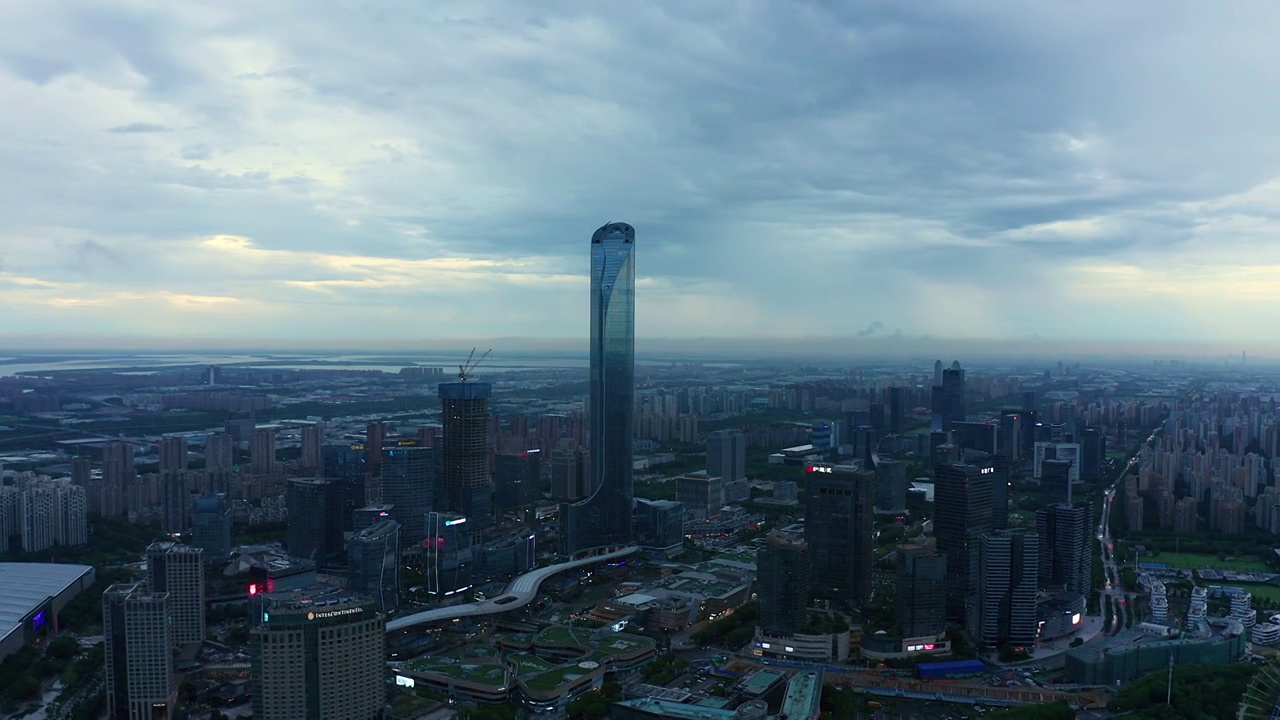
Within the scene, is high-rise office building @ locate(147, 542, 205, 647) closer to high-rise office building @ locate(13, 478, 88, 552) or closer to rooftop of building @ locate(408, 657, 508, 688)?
rooftop of building @ locate(408, 657, 508, 688)

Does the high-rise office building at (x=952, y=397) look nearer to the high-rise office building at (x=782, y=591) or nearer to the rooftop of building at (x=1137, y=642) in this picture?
the rooftop of building at (x=1137, y=642)

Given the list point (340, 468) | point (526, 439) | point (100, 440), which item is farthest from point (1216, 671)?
point (100, 440)

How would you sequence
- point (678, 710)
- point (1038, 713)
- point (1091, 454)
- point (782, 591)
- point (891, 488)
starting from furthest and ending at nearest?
point (1091, 454)
point (891, 488)
point (782, 591)
point (1038, 713)
point (678, 710)

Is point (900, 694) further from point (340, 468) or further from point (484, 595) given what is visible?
point (340, 468)

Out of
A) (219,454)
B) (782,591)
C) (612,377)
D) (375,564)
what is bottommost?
(782,591)

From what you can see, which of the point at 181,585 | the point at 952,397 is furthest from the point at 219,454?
the point at 952,397

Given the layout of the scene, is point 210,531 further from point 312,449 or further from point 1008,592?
point 1008,592

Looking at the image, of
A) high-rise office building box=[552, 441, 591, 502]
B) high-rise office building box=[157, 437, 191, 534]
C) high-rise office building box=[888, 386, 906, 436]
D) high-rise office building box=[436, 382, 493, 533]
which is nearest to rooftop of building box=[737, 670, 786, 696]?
high-rise office building box=[436, 382, 493, 533]

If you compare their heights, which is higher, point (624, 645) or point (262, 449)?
point (262, 449)
